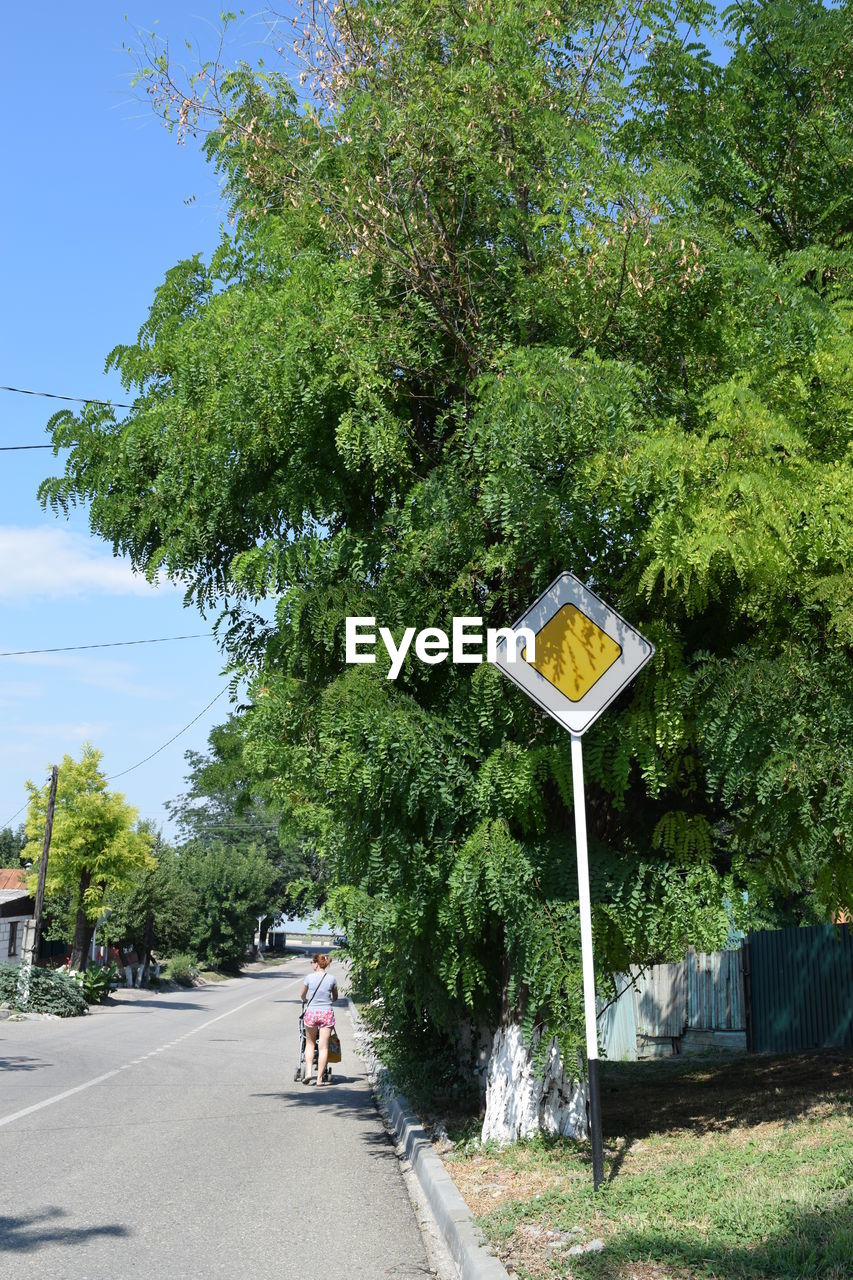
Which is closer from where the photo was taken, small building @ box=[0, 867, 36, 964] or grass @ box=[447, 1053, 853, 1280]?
grass @ box=[447, 1053, 853, 1280]

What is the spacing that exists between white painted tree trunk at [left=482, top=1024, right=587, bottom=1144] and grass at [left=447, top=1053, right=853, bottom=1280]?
0.24 meters

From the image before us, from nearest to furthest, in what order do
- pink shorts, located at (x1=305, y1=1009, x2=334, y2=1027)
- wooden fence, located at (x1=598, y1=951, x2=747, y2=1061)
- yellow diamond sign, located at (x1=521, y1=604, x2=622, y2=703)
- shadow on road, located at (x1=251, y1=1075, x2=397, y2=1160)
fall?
yellow diamond sign, located at (x1=521, y1=604, x2=622, y2=703), shadow on road, located at (x1=251, y1=1075, x2=397, y2=1160), pink shorts, located at (x1=305, y1=1009, x2=334, y2=1027), wooden fence, located at (x1=598, y1=951, x2=747, y2=1061)

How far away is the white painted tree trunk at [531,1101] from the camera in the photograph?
875 centimetres

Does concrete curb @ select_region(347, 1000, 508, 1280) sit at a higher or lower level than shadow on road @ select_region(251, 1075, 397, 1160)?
higher

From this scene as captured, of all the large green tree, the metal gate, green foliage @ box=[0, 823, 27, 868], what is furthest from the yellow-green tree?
green foliage @ box=[0, 823, 27, 868]

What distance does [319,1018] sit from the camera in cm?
1537

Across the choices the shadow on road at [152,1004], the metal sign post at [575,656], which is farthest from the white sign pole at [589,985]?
the shadow on road at [152,1004]

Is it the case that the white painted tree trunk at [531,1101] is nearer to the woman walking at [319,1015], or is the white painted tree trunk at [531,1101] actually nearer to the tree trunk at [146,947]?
the woman walking at [319,1015]

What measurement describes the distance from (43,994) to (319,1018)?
1831 centimetres

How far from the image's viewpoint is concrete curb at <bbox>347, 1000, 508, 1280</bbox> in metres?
5.57

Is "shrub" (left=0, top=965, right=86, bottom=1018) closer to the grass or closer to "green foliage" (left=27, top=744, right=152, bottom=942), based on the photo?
"green foliage" (left=27, top=744, right=152, bottom=942)

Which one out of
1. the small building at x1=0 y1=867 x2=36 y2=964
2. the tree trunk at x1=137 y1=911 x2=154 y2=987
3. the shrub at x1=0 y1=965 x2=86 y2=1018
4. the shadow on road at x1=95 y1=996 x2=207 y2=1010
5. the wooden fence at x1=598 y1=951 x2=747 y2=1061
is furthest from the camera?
the small building at x1=0 y1=867 x2=36 y2=964

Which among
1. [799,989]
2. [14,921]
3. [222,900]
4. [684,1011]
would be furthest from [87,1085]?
[222,900]

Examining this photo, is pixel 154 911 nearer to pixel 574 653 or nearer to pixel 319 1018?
pixel 319 1018
